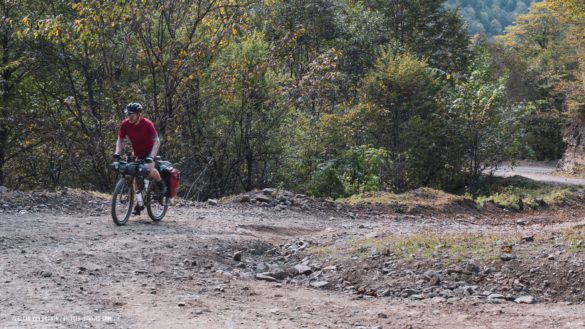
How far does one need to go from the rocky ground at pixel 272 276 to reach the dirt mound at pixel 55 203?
446 millimetres

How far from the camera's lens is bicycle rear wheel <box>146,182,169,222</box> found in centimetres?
1021

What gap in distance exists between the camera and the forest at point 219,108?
15406mm

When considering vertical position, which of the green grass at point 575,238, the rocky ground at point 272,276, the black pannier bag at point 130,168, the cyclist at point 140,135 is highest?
the cyclist at point 140,135

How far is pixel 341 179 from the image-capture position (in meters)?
17.7

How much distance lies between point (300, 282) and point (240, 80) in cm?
992

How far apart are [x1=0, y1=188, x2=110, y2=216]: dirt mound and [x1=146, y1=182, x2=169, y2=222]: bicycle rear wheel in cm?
129

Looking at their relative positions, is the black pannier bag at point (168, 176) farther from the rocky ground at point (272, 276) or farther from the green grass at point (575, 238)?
the green grass at point (575, 238)

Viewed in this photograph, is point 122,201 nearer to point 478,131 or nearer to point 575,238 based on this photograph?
point 575,238

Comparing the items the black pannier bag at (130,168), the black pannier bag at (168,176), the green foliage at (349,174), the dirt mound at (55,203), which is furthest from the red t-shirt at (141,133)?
the green foliage at (349,174)

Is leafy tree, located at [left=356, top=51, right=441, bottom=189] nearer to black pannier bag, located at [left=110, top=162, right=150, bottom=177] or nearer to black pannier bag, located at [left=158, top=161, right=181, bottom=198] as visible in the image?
black pannier bag, located at [left=158, top=161, right=181, bottom=198]

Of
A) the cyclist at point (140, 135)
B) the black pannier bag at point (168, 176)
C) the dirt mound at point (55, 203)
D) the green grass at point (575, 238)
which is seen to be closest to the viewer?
the green grass at point (575, 238)

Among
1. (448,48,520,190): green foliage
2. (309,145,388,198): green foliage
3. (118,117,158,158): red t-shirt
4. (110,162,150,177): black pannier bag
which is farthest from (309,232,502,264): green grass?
(448,48,520,190): green foliage

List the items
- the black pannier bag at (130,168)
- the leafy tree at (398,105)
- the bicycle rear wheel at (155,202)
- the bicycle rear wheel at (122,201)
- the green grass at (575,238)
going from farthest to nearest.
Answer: the leafy tree at (398,105) → the bicycle rear wheel at (155,202) → the black pannier bag at (130,168) → the bicycle rear wheel at (122,201) → the green grass at (575,238)

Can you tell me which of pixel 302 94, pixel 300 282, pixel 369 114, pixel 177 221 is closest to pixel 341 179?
pixel 302 94
